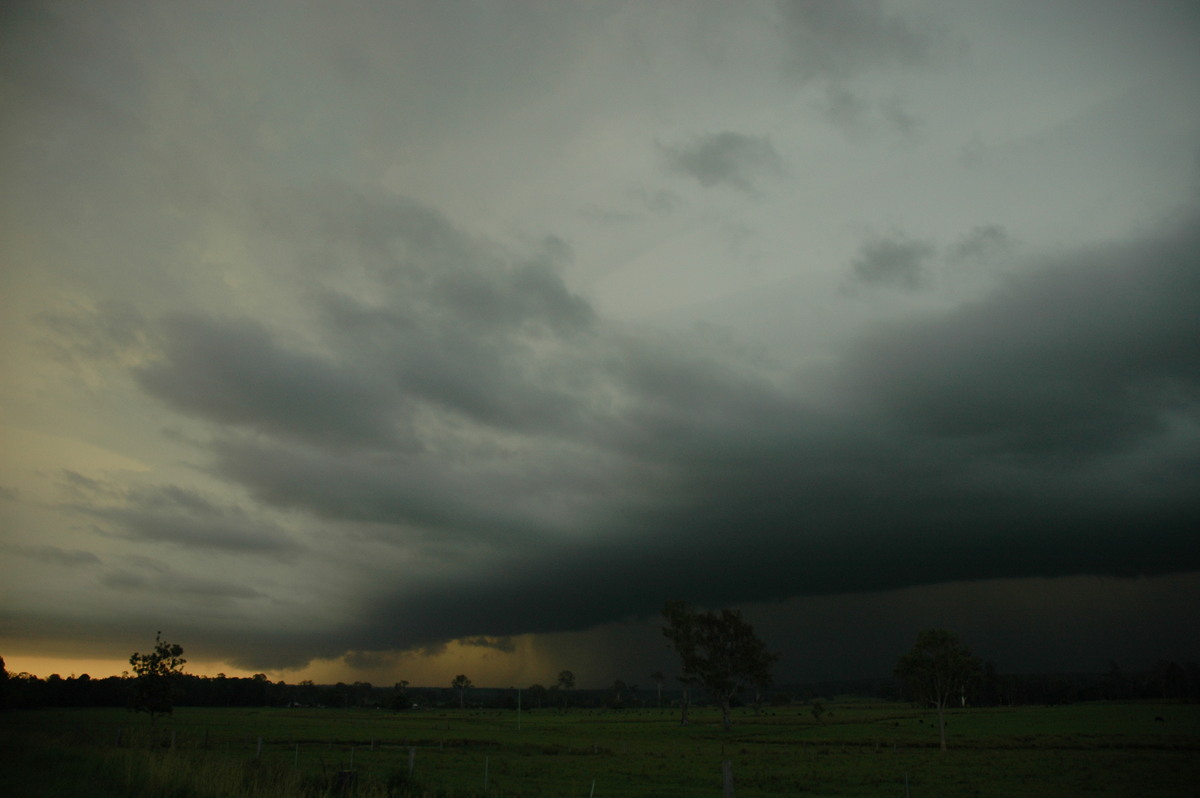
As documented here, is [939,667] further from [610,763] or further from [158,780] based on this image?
[158,780]

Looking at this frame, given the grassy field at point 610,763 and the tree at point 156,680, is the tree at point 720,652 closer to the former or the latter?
the grassy field at point 610,763

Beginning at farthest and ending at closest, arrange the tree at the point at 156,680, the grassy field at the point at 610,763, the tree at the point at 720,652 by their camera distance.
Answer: the tree at the point at 720,652
the tree at the point at 156,680
the grassy field at the point at 610,763

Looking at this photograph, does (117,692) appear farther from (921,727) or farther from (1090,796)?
(1090,796)

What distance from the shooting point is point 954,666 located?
64812mm

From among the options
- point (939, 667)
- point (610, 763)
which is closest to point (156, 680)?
point (610, 763)

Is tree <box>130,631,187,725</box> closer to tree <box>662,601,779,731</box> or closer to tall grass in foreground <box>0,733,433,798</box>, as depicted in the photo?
tall grass in foreground <box>0,733,433,798</box>

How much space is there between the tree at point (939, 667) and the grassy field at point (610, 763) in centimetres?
454

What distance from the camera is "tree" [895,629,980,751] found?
64750 mm

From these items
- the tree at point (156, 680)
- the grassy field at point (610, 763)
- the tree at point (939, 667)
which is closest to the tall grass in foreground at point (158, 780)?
the grassy field at point (610, 763)

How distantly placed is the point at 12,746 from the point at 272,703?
639 feet

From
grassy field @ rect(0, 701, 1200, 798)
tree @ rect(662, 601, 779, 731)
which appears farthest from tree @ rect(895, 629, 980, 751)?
tree @ rect(662, 601, 779, 731)

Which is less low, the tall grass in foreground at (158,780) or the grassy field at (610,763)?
the tall grass in foreground at (158,780)

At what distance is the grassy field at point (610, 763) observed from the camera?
19031 millimetres

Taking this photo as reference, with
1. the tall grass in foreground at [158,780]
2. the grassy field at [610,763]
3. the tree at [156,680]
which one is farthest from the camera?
the tree at [156,680]
